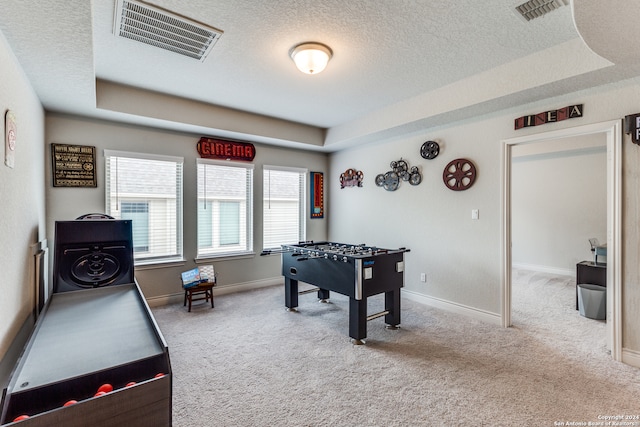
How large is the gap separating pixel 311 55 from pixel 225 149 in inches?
99.0

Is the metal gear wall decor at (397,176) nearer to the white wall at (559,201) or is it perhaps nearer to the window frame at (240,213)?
the window frame at (240,213)

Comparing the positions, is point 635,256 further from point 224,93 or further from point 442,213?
point 224,93

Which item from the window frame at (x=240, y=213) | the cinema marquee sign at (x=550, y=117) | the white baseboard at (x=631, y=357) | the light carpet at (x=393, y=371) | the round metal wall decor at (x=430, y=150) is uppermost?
the cinema marquee sign at (x=550, y=117)

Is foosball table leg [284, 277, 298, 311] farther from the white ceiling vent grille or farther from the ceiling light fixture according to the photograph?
the white ceiling vent grille

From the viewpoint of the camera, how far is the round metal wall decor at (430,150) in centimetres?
403

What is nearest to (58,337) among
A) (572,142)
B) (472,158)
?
(472,158)

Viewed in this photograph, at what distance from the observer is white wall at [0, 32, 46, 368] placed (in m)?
1.81

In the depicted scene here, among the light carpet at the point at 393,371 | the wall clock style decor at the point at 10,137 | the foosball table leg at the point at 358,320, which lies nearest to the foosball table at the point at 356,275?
the foosball table leg at the point at 358,320

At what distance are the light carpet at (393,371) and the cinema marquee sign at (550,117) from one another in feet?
7.18

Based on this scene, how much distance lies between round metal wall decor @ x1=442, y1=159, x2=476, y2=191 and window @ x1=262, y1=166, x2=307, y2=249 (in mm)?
2533

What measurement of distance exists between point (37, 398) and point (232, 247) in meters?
3.59

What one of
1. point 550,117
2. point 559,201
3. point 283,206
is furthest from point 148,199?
point 559,201

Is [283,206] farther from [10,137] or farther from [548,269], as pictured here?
[548,269]

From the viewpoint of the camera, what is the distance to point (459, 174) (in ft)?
12.4
